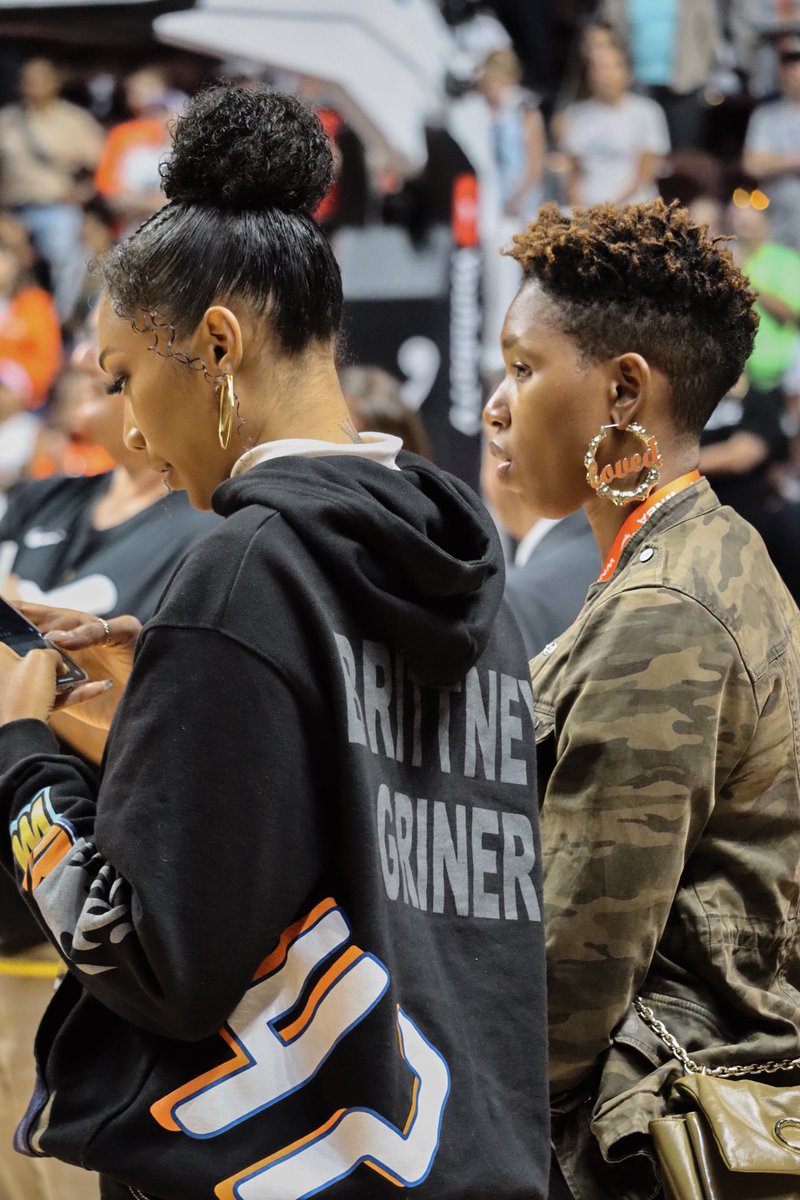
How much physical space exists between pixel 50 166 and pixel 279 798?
5869 mm

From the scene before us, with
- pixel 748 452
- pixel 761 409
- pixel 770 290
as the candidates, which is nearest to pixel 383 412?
pixel 748 452

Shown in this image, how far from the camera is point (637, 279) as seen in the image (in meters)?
1.51

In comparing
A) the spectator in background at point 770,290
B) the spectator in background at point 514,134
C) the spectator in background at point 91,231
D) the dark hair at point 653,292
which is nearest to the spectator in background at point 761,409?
the spectator in background at point 770,290

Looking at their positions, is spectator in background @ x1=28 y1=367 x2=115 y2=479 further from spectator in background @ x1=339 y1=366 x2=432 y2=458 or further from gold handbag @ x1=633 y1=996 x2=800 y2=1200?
gold handbag @ x1=633 y1=996 x2=800 y2=1200

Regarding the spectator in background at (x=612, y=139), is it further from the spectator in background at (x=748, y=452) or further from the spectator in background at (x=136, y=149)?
the spectator in background at (x=136, y=149)

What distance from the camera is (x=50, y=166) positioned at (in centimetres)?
627

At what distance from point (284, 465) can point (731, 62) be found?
5.41m

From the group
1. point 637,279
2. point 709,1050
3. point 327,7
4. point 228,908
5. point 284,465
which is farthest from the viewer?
point 327,7

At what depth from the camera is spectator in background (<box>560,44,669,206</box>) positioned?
575 cm

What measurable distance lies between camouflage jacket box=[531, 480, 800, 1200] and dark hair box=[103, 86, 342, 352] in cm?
44

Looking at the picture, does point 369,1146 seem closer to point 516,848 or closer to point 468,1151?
point 468,1151

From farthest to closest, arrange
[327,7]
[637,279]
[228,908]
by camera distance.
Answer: [327,7], [637,279], [228,908]

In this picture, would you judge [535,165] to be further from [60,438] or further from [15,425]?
[15,425]

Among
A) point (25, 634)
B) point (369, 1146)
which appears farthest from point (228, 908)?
point (25, 634)
